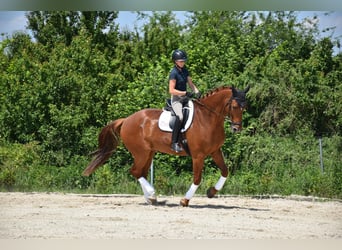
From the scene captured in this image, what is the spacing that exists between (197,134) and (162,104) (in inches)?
88.4

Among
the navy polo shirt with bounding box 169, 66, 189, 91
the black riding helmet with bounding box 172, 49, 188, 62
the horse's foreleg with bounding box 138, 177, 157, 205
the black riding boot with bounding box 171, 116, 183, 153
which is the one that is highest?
the black riding helmet with bounding box 172, 49, 188, 62

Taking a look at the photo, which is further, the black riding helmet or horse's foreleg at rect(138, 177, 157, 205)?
horse's foreleg at rect(138, 177, 157, 205)

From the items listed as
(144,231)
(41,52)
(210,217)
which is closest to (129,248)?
(144,231)

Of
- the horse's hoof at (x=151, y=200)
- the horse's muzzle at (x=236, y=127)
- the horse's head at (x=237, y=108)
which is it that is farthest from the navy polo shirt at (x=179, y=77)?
the horse's hoof at (x=151, y=200)

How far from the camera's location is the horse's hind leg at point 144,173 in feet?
27.0

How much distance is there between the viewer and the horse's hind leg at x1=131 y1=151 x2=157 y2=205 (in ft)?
27.0

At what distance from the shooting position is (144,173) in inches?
330

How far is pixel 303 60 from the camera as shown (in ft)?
38.4

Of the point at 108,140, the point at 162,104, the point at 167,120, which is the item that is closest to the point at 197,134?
the point at 167,120

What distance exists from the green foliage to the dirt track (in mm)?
789

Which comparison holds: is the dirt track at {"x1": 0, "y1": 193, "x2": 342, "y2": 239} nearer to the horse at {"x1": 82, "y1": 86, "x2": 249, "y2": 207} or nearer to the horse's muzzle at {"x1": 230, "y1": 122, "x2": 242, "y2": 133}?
the horse at {"x1": 82, "y1": 86, "x2": 249, "y2": 207}

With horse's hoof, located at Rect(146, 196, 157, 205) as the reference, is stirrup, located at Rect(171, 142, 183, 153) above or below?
above

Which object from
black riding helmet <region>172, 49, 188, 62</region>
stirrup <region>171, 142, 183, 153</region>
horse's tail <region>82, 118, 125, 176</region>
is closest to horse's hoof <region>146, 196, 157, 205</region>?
stirrup <region>171, 142, 183, 153</region>

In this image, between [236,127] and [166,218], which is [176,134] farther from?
[166,218]
